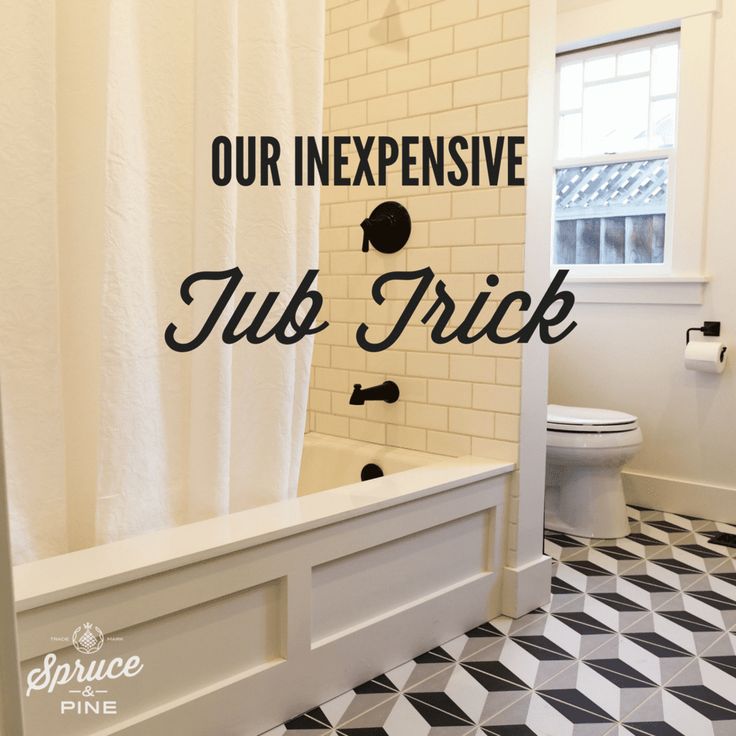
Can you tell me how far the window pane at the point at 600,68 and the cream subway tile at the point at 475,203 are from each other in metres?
1.79

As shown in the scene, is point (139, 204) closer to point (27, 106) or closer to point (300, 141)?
point (27, 106)

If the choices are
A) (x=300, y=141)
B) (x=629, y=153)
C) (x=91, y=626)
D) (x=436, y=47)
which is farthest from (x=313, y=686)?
(x=629, y=153)

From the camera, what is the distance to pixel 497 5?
2.40 m

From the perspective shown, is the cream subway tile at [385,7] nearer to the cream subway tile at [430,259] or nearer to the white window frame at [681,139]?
the cream subway tile at [430,259]

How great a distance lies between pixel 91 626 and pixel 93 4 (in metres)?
1.24

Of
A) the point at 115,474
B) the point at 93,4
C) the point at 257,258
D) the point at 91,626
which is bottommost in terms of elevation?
the point at 91,626

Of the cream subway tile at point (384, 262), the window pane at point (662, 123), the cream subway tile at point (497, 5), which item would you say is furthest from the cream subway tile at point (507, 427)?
the window pane at point (662, 123)

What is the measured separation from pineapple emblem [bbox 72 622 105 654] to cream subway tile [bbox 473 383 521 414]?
1383 millimetres


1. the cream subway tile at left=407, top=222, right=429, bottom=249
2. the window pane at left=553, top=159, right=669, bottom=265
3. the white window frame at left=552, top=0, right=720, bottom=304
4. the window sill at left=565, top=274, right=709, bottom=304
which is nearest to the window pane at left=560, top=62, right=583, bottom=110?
the white window frame at left=552, top=0, right=720, bottom=304

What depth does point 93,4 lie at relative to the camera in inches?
64.4

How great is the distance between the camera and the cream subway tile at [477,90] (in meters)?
2.42

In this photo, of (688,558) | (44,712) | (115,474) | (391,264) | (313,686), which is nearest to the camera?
(44,712)

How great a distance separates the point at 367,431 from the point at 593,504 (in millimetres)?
1078

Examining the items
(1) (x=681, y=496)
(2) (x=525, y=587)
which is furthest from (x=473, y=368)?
(1) (x=681, y=496)
